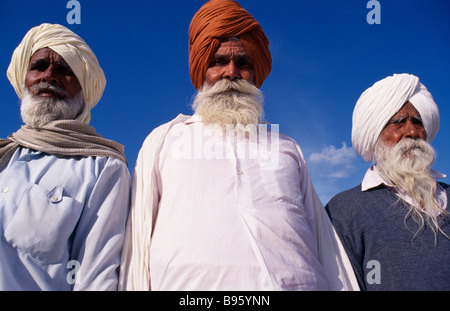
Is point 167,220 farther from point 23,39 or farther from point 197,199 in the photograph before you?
point 23,39

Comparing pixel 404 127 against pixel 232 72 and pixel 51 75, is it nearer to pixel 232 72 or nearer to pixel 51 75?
pixel 232 72

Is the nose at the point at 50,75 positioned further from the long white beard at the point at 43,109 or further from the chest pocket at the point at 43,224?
the chest pocket at the point at 43,224

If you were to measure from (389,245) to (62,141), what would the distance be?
2.17m

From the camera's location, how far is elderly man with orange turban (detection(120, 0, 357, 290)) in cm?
188

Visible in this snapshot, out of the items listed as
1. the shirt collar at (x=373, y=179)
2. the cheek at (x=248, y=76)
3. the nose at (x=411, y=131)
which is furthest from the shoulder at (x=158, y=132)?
the nose at (x=411, y=131)

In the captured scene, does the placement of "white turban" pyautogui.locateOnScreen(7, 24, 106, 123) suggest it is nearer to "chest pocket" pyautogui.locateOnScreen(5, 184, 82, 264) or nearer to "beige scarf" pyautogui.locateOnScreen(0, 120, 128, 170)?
"beige scarf" pyautogui.locateOnScreen(0, 120, 128, 170)

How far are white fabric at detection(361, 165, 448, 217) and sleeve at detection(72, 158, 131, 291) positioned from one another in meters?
1.78

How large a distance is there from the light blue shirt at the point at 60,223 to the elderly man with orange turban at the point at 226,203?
12cm

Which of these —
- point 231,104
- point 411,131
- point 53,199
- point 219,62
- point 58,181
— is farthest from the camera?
point 411,131

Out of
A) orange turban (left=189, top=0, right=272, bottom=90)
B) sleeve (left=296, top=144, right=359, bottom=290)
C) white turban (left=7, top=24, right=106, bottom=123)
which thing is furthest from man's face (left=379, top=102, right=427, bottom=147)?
white turban (left=7, top=24, right=106, bottom=123)

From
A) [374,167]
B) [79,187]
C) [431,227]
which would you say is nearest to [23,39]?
[79,187]

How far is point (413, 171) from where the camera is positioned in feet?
9.58

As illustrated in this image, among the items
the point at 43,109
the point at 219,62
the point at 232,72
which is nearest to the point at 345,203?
the point at 232,72

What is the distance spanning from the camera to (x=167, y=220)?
2.09 m
